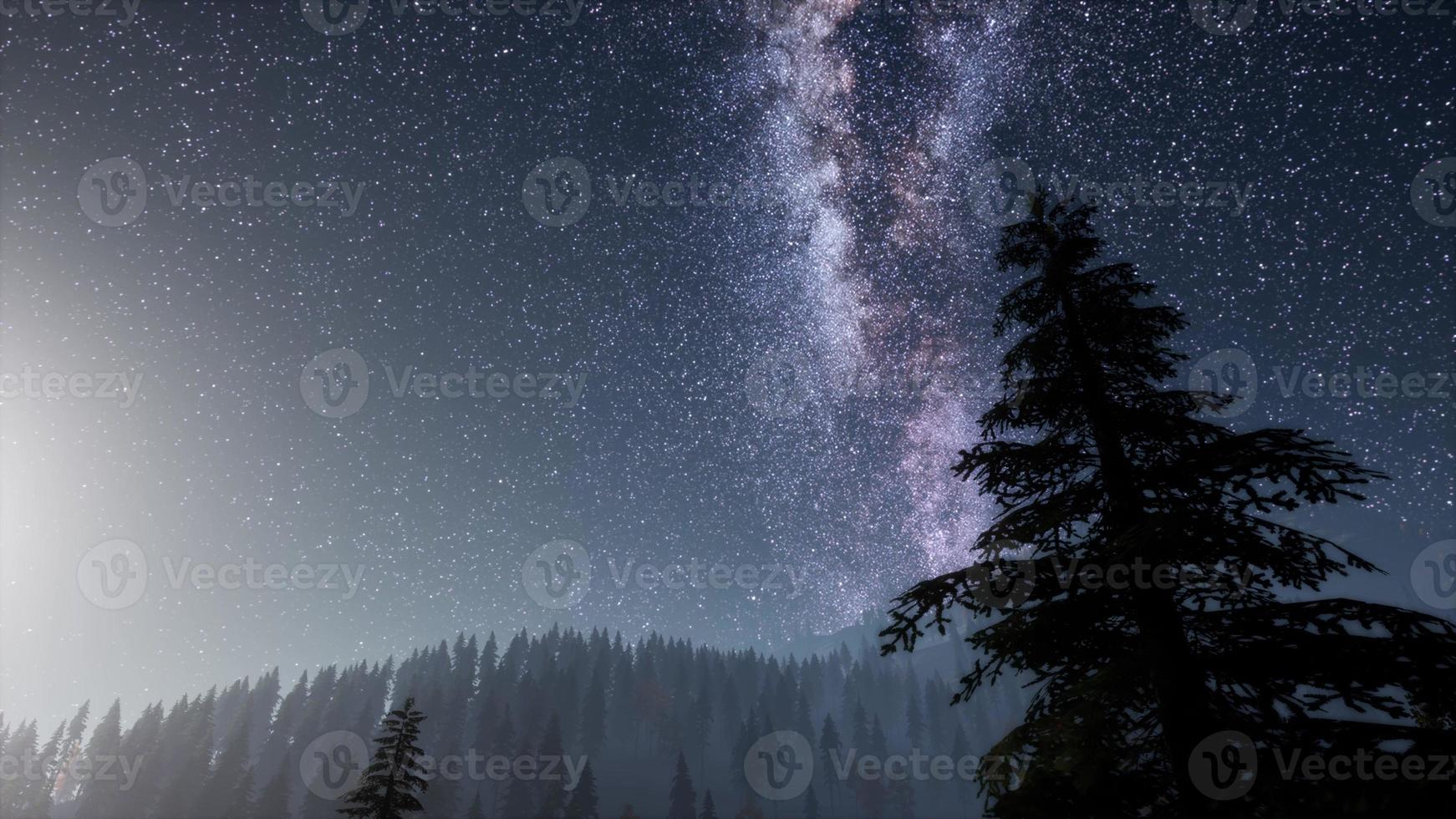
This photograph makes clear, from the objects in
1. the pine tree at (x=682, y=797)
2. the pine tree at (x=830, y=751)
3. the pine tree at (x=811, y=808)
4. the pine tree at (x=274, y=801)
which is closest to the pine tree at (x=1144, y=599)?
the pine tree at (x=682, y=797)

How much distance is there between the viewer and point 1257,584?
212 inches

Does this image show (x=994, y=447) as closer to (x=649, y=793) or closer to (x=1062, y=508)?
(x=1062, y=508)

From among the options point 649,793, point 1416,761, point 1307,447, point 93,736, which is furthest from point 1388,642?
point 93,736

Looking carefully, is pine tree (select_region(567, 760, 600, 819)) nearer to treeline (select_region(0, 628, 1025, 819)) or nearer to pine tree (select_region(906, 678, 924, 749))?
treeline (select_region(0, 628, 1025, 819))

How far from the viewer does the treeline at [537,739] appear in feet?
180

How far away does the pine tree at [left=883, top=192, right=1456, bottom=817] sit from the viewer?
4.45 m

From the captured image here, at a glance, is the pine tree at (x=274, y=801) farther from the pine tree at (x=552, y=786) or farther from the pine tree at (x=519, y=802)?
the pine tree at (x=552, y=786)

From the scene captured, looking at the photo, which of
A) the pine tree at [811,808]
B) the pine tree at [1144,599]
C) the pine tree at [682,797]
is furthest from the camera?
the pine tree at [811,808]

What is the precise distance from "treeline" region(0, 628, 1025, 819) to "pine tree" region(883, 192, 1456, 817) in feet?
173

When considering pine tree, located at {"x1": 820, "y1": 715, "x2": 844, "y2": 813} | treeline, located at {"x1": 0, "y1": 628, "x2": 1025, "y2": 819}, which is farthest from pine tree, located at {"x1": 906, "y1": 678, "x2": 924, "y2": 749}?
pine tree, located at {"x1": 820, "y1": 715, "x2": 844, "y2": 813}

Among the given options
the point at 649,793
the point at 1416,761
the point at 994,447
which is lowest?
the point at 649,793

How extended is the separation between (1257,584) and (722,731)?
98168 mm

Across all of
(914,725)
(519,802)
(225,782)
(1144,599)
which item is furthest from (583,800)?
(914,725)

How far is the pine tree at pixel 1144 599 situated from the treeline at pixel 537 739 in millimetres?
52632
